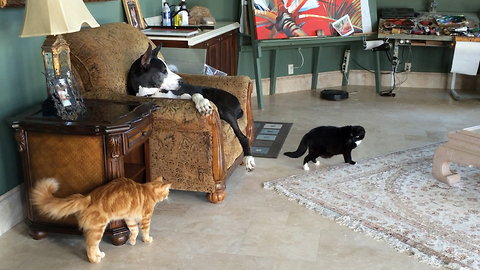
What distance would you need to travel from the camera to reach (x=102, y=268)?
7.70 feet

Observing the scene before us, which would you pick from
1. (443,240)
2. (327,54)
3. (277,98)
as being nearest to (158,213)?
(443,240)

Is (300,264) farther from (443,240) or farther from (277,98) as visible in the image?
(277,98)

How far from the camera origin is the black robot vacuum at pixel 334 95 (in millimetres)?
5645

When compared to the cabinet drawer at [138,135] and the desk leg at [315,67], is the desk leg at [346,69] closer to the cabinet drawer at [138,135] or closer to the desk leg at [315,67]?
the desk leg at [315,67]

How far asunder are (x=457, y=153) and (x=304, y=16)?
2.68m

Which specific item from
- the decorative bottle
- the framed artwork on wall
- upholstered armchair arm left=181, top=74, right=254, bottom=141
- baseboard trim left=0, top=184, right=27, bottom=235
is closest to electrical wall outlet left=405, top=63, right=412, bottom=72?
the framed artwork on wall

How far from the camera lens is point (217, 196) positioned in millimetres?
3025

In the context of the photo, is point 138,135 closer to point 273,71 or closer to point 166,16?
point 166,16

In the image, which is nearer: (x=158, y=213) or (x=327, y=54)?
Answer: (x=158, y=213)

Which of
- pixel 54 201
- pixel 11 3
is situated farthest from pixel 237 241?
pixel 11 3

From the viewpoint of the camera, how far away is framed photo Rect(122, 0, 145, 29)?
409 cm

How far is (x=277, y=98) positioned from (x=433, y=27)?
1.85m

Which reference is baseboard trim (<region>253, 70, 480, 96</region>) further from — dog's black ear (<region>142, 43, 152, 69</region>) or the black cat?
dog's black ear (<region>142, 43, 152, 69</region>)

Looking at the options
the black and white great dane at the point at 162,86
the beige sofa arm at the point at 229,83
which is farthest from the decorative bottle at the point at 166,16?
the black and white great dane at the point at 162,86
